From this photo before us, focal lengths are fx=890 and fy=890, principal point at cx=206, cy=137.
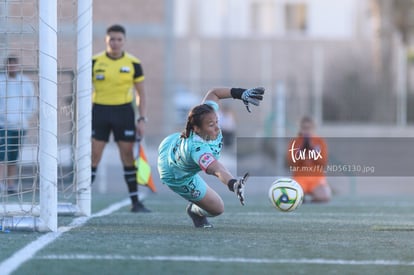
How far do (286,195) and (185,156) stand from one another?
978mm

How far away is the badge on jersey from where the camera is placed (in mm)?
7441

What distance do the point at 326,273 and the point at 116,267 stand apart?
1367 millimetres

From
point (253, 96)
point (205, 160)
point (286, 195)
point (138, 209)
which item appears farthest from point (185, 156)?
point (138, 209)

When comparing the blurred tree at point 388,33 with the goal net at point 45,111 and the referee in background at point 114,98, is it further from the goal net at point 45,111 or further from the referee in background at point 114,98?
the goal net at point 45,111

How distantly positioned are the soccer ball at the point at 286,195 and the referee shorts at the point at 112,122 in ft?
8.90

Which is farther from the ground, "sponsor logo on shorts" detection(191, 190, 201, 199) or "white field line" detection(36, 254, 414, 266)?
"sponsor logo on shorts" detection(191, 190, 201, 199)

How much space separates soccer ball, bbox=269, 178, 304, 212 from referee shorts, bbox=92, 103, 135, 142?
2.71 m

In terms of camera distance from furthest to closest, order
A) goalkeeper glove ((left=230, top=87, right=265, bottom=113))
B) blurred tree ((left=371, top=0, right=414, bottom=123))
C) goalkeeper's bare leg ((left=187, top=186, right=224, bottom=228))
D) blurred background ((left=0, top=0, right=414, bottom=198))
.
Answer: blurred tree ((left=371, top=0, right=414, bottom=123)) < blurred background ((left=0, top=0, right=414, bottom=198)) < goalkeeper's bare leg ((left=187, top=186, right=224, bottom=228)) < goalkeeper glove ((left=230, top=87, right=265, bottom=113))

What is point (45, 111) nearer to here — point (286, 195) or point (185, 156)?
point (185, 156)

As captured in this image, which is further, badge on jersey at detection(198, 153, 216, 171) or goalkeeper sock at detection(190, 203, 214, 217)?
goalkeeper sock at detection(190, 203, 214, 217)

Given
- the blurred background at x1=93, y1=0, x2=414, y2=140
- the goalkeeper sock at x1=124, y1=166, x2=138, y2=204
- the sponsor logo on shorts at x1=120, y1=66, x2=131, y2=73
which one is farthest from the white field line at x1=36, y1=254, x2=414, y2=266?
the blurred background at x1=93, y1=0, x2=414, y2=140

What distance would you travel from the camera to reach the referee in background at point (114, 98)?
33.7ft

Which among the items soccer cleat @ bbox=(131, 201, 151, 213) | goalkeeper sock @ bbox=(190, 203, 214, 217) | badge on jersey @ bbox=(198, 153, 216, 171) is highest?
badge on jersey @ bbox=(198, 153, 216, 171)

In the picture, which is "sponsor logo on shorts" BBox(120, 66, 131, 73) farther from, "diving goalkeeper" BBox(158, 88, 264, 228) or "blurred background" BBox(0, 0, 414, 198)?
"blurred background" BBox(0, 0, 414, 198)
